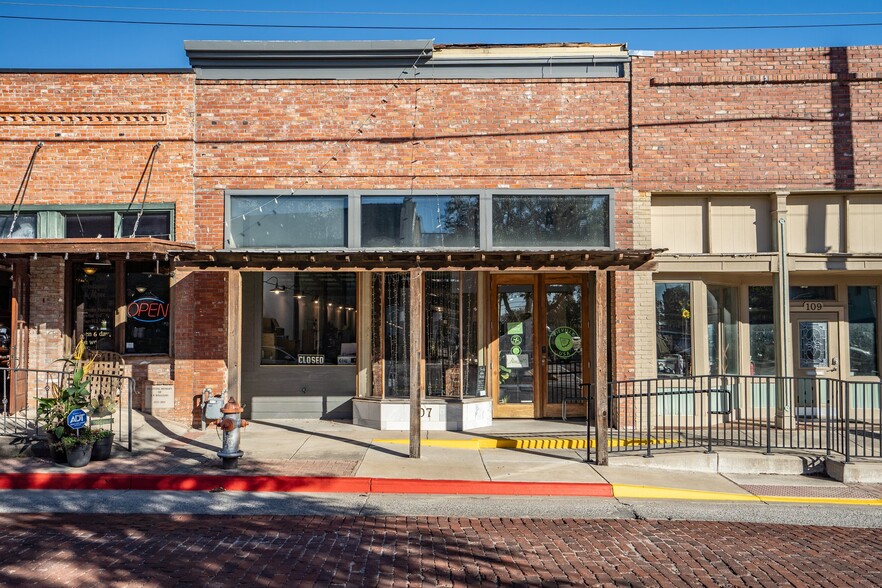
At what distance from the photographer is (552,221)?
1245 centimetres

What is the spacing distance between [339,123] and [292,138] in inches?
34.3

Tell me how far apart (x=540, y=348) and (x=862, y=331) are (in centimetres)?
581

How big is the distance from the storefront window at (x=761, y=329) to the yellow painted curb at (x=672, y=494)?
468 centimetres

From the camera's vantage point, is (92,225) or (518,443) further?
(92,225)

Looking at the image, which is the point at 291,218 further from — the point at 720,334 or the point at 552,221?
the point at 720,334

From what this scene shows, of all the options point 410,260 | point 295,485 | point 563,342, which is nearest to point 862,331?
point 563,342

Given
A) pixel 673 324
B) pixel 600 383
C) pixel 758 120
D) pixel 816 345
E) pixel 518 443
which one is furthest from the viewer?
A: pixel 816 345

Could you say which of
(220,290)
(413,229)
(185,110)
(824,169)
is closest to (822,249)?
(824,169)

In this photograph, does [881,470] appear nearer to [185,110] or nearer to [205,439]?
[205,439]

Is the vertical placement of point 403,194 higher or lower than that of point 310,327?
higher

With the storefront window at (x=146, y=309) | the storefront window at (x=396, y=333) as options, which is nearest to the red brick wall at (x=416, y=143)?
the storefront window at (x=146, y=309)

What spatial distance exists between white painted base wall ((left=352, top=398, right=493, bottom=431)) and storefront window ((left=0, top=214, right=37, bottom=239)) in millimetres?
6682

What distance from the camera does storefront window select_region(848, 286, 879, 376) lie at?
12688mm

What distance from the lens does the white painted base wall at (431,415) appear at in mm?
12273
